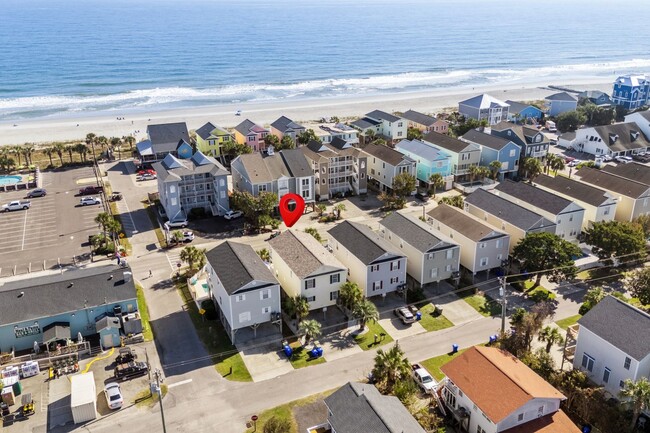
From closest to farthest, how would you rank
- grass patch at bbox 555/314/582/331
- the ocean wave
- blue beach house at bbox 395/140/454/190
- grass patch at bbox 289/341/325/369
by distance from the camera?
1. grass patch at bbox 289/341/325/369
2. grass patch at bbox 555/314/582/331
3. blue beach house at bbox 395/140/454/190
4. the ocean wave

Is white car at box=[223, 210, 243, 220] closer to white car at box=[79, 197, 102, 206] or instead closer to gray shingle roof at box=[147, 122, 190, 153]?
white car at box=[79, 197, 102, 206]

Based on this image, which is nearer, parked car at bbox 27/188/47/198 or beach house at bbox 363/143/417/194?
parked car at bbox 27/188/47/198

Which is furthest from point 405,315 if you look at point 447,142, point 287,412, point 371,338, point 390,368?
point 447,142

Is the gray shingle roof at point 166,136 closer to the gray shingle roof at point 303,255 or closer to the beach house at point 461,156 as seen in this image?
the beach house at point 461,156

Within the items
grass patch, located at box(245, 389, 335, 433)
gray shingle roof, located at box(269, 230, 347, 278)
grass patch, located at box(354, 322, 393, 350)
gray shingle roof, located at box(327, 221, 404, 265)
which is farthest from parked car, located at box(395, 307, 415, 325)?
grass patch, located at box(245, 389, 335, 433)

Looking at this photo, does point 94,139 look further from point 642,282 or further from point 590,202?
point 642,282
